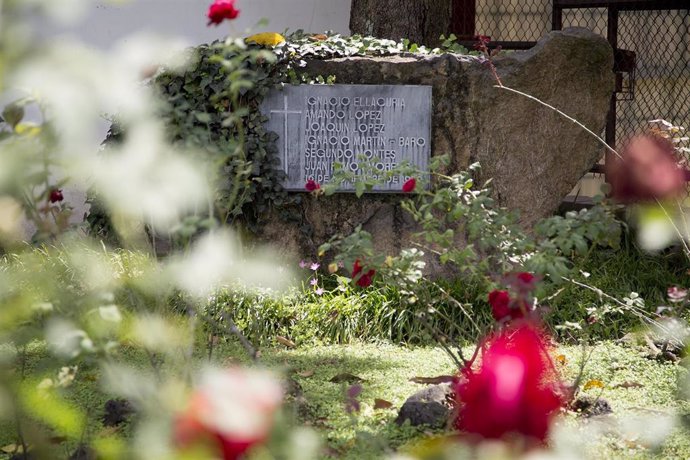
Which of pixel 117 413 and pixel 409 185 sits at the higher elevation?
pixel 409 185

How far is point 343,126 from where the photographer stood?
5727mm

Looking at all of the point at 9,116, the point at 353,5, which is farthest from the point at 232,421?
the point at 353,5

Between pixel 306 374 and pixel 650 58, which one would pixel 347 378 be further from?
pixel 650 58

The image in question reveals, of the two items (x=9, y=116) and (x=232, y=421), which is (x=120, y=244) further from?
(x=232, y=421)

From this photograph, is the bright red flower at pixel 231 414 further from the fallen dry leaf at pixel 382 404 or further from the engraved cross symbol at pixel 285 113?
the engraved cross symbol at pixel 285 113

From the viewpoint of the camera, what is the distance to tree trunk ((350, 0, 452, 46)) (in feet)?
22.9

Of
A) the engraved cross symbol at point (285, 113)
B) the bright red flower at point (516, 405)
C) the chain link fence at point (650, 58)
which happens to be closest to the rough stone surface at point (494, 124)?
the engraved cross symbol at point (285, 113)

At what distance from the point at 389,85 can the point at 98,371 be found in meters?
2.54

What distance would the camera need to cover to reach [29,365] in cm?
434

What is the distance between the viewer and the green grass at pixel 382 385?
10.1 ft

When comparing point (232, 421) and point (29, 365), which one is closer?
point (232, 421)

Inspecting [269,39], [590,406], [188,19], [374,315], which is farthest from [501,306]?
[188,19]

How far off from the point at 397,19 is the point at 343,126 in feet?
5.32

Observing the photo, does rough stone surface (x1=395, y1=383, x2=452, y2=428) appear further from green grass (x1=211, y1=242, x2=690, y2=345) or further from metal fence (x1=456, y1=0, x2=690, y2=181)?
metal fence (x1=456, y1=0, x2=690, y2=181)
